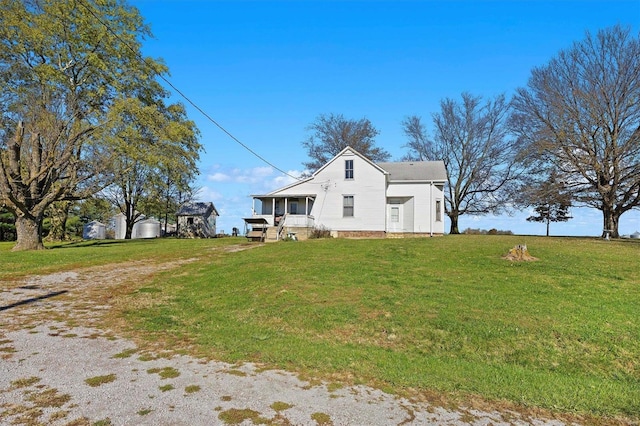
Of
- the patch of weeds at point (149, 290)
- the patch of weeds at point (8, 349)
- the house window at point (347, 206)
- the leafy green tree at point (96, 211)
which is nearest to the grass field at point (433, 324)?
the patch of weeds at point (149, 290)

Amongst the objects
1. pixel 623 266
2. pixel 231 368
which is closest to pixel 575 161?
pixel 623 266

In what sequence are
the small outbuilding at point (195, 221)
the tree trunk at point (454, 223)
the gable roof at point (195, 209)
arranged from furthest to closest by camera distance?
the gable roof at point (195, 209)
the small outbuilding at point (195, 221)
the tree trunk at point (454, 223)

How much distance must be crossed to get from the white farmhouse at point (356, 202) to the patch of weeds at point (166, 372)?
20275mm

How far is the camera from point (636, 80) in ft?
74.8

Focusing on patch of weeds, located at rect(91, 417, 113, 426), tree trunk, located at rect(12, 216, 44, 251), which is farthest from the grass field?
tree trunk, located at rect(12, 216, 44, 251)

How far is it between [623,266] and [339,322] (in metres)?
10.1

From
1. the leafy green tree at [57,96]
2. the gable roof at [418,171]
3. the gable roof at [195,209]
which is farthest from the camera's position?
the gable roof at [195,209]

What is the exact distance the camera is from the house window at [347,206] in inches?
1051

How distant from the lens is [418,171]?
28.9 meters

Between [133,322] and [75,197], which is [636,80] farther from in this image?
[75,197]

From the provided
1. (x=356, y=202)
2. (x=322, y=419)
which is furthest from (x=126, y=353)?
(x=356, y=202)

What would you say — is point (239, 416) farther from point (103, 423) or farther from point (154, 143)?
point (154, 143)

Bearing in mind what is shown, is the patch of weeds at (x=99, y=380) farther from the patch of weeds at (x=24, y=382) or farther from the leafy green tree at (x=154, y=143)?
the leafy green tree at (x=154, y=143)

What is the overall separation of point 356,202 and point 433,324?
19837 mm
